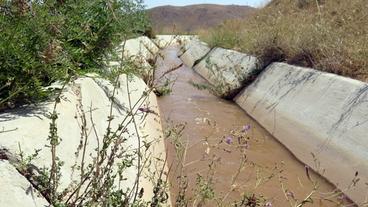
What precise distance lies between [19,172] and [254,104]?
595cm

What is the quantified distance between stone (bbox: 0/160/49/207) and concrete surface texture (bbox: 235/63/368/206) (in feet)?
5.78

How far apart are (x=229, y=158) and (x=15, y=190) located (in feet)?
11.4

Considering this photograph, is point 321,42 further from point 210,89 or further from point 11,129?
point 11,129

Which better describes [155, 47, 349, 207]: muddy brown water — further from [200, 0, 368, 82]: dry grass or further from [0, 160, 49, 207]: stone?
[200, 0, 368, 82]: dry grass


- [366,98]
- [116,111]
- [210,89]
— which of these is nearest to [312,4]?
[210,89]

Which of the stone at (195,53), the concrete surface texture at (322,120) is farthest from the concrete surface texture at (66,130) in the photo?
the stone at (195,53)

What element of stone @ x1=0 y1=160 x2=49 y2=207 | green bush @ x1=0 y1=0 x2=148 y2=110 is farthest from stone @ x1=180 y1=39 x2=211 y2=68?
stone @ x1=0 y1=160 x2=49 y2=207

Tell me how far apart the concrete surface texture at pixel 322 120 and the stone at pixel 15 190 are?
1762 millimetres

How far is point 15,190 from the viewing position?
2.02 meters

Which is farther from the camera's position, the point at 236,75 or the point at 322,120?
the point at 236,75

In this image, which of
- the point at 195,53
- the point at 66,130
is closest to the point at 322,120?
the point at 66,130

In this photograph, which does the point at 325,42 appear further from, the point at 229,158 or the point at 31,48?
the point at 31,48

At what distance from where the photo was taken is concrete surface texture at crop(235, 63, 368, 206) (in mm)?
4324

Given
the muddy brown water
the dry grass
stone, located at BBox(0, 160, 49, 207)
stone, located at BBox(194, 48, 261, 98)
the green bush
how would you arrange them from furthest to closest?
1. stone, located at BBox(194, 48, 261, 98)
2. the dry grass
3. the muddy brown water
4. the green bush
5. stone, located at BBox(0, 160, 49, 207)
